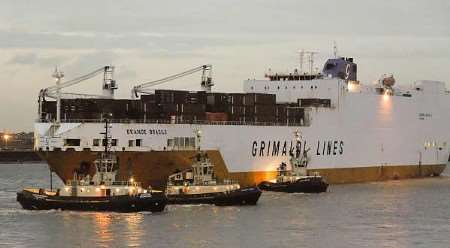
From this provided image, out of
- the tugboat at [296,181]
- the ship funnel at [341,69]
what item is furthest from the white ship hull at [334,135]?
the ship funnel at [341,69]

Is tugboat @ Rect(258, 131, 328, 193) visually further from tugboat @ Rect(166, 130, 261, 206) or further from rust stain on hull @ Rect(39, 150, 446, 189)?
tugboat @ Rect(166, 130, 261, 206)

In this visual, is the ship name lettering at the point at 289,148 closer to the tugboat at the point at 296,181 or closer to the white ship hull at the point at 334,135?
the white ship hull at the point at 334,135

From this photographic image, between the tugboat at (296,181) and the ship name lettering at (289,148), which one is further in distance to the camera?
the ship name lettering at (289,148)

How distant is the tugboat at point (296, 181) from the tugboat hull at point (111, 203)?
55.2ft

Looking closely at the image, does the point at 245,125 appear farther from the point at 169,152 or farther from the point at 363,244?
the point at 363,244

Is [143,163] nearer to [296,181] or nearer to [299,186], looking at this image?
[296,181]

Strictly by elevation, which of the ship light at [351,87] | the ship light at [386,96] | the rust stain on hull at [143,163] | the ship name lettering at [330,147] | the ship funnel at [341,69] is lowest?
the rust stain on hull at [143,163]

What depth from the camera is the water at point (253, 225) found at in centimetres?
4159

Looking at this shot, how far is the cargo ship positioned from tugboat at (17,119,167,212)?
13.0 feet

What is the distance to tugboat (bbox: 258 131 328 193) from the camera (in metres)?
66.5

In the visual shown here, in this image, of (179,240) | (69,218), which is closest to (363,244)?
(179,240)

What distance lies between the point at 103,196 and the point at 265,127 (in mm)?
20517

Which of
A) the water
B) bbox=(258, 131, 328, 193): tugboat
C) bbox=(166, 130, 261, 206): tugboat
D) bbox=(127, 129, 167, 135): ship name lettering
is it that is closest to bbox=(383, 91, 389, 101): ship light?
bbox=(258, 131, 328, 193): tugboat

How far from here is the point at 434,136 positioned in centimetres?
9119
